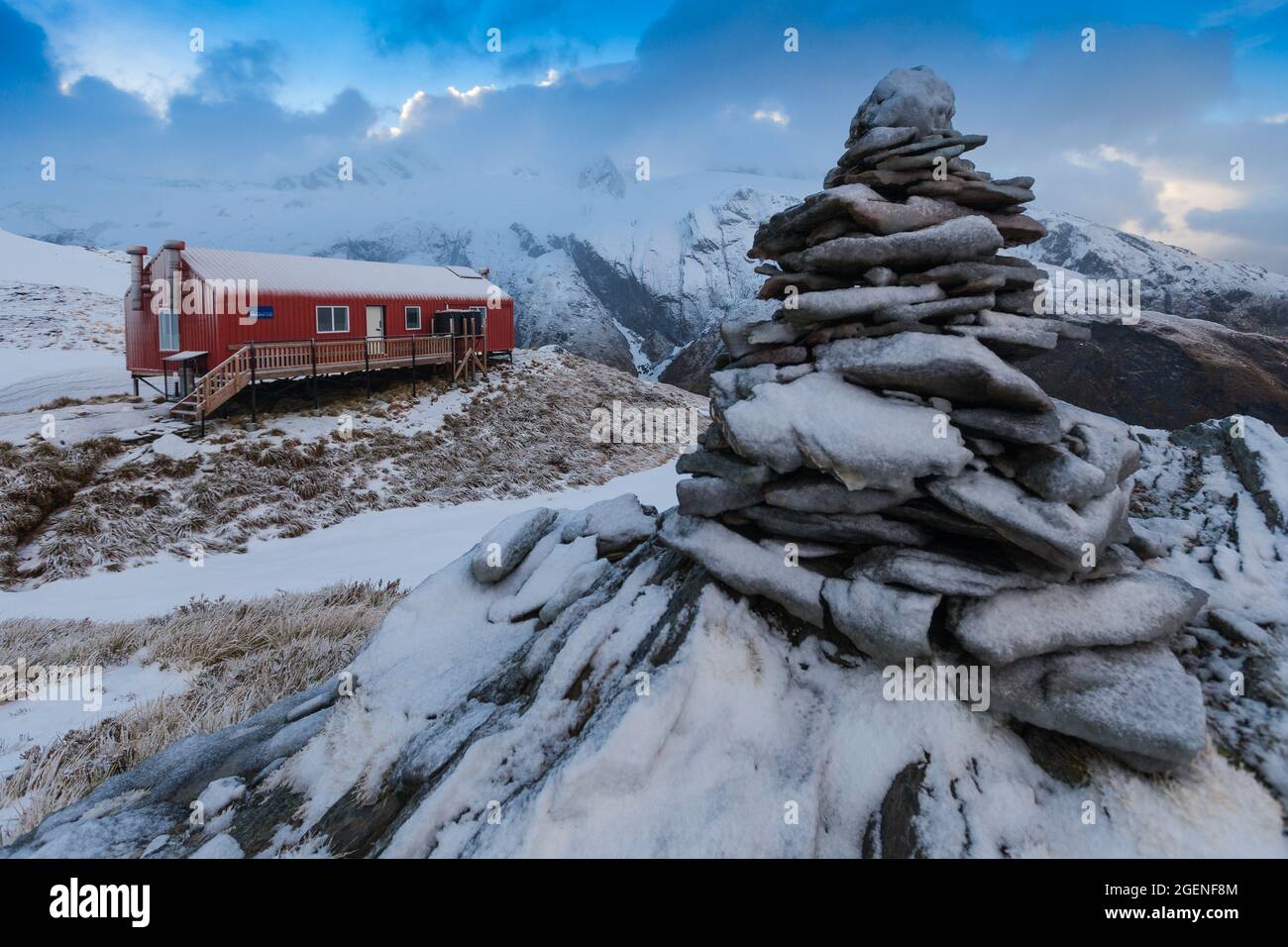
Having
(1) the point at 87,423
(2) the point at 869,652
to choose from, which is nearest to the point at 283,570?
(1) the point at 87,423

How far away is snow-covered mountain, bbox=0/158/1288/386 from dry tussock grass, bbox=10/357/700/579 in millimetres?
33787

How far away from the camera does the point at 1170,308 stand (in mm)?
60406

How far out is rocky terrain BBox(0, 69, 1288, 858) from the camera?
3818mm

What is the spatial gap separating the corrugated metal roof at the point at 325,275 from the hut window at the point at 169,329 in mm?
2153

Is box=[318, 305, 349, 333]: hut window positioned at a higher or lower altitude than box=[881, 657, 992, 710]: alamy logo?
higher

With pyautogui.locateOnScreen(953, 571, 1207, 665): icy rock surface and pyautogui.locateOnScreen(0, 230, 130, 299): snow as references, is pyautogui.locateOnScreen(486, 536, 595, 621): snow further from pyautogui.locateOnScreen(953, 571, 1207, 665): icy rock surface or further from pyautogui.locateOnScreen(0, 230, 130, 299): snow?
pyautogui.locateOnScreen(0, 230, 130, 299): snow

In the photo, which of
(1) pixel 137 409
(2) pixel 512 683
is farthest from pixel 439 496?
(2) pixel 512 683

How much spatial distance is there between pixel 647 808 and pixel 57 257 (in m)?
75.2

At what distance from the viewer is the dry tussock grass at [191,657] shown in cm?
626

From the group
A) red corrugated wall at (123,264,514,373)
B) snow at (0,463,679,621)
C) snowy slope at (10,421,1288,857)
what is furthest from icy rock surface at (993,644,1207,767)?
red corrugated wall at (123,264,514,373)

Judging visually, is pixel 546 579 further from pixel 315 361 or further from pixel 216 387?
pixel 315 361
